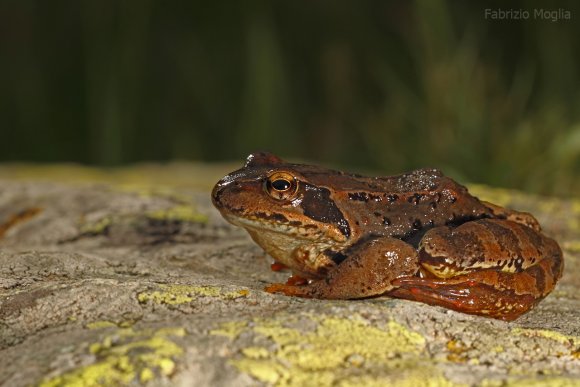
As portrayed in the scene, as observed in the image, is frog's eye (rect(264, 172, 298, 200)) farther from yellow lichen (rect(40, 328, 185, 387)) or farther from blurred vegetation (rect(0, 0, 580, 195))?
blurred vegetation (rect(0, 0, 580, 195))

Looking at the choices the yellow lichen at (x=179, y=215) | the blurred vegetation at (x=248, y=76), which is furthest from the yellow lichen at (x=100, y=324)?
the blurred vegetation at (x=248, y=76)

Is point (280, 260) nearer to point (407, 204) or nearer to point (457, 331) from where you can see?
point (407, 204)

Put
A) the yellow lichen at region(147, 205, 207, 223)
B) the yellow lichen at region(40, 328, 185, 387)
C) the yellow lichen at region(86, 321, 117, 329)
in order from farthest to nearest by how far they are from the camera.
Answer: the yellow lichen at region(147, 205, 207, 223)
the yellow lichen at region(86, 321, 117, 329)
the yellow lichen at region(40, 328, 185, 387)

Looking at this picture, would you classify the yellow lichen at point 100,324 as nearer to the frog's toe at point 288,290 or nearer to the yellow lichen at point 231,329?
the yellow lichen at point 231,329

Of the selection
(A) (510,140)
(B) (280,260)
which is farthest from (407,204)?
(A) (510,140)

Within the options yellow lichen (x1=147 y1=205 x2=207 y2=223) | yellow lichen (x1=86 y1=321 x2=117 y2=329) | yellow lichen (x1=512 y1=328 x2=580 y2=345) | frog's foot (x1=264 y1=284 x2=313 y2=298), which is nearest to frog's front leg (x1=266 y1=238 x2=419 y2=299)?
frog's foot (x1=264 y1=284 x2=313 y2=298)

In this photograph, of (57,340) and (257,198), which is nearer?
(57,340)
